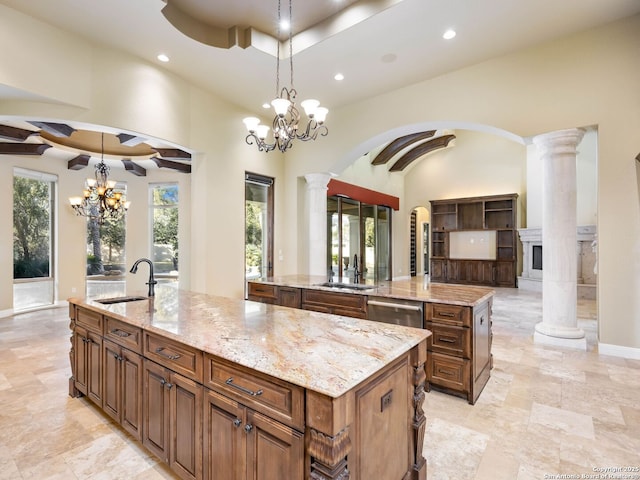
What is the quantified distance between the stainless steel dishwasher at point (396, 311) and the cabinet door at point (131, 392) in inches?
79.8

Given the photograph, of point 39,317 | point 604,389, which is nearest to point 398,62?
point 604,389

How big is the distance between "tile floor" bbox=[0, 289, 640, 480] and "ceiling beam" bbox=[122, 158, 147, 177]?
453 centimetres

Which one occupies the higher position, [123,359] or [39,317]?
[123,359]

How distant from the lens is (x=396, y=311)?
3.06m

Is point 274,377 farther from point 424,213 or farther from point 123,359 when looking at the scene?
point 424,213

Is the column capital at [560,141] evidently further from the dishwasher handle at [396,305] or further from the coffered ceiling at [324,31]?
the dishwasher handle at [396,305]

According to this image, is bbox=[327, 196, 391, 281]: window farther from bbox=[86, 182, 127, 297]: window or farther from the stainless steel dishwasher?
bbox=[86, 182, 127, 297]: window

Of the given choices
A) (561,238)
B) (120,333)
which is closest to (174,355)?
(120,333)

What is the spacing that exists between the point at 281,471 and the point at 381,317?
2.01 meters

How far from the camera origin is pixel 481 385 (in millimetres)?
2971

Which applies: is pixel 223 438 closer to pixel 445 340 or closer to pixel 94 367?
pixel 94 367

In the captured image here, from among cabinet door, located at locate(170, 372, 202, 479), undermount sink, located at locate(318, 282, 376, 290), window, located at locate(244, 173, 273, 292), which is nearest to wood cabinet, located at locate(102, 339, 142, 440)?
cabinet door, located at locate(170, 372, 202, 479)

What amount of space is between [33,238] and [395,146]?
915 cm

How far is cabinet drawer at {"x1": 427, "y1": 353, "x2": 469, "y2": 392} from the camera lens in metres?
2.76
